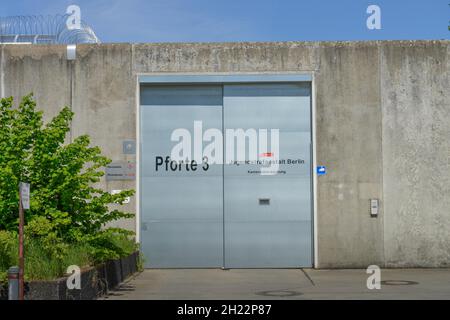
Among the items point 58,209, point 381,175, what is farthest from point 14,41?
point 381,175

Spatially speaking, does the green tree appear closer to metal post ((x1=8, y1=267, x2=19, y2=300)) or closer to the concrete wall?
metal post ((x1=8, y1=267, x2=19, y2=300))

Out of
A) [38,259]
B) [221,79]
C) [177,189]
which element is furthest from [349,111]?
[38,259]

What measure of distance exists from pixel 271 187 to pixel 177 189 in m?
2.54

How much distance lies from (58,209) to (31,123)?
5.78ft

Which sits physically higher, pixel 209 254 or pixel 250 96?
pixel 250 96

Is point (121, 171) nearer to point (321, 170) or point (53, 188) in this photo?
point (321, 170)

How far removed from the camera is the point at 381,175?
770 inches

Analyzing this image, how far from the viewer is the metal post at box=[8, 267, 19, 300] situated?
438 inches

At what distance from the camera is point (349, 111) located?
1972 cm

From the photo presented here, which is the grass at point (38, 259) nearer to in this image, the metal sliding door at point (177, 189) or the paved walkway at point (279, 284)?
the paved walkway at point (279, 284)

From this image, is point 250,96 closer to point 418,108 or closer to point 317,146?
point 317,146

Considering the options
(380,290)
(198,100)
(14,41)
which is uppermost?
(14,41)

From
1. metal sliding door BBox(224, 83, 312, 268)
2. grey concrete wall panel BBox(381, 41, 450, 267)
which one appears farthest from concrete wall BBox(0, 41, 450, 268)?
metal sliding door BBox(224, 83, 312, 268)
